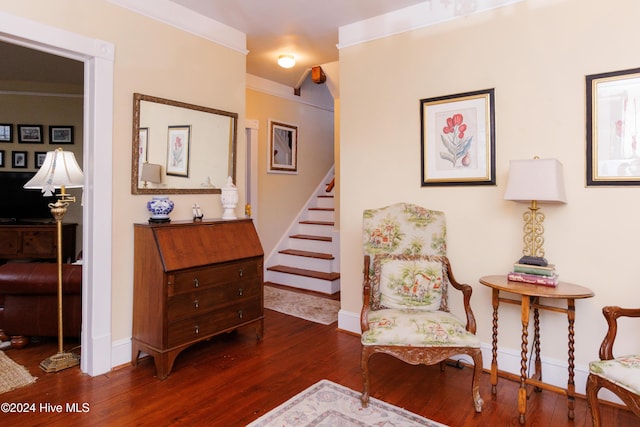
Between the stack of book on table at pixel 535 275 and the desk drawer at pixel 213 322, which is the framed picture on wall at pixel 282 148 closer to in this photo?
the desk drawer at pixel 213 322

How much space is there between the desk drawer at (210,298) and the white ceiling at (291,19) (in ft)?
7.29

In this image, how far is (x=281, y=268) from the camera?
5.18 meters

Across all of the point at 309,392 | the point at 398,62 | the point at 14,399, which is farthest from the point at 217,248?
the point at 398,62

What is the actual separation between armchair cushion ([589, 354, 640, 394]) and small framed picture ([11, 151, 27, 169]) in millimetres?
6618

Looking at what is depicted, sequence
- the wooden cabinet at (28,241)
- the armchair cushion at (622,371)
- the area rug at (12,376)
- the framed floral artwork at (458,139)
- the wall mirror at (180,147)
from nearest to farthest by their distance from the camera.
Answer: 1. the armchair cushion at (622,371)
2. the area rug at (12,376)
3. the framed floral artwork at (458,139)
4. the wall mirror at (180,147)
5. the wooden cabinet at (28,241)

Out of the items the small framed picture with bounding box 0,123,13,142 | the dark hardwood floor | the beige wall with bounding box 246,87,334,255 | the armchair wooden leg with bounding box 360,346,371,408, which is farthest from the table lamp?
the small framed picture with bounding box 0,123,13,142

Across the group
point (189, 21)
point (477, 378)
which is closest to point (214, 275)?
point (477, 378)

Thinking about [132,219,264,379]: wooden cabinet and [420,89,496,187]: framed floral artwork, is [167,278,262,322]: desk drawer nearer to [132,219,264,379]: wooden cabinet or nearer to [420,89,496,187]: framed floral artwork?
[132,219,264,379]: wooden cabinet

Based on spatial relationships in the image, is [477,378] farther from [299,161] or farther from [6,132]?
[6,132]

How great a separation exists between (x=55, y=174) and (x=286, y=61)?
2.49 m

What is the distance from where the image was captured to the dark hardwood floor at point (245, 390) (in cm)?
209

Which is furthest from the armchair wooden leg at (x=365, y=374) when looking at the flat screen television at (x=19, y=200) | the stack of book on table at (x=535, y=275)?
the flat screen television at (x=19, y=200)

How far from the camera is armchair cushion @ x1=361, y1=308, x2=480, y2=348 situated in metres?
2.12

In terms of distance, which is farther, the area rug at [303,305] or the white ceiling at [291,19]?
the area rug at [303,305]
